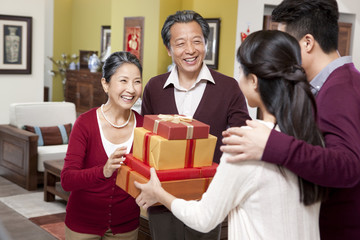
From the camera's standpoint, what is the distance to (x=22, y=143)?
5.25m

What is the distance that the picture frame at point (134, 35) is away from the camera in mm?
8203

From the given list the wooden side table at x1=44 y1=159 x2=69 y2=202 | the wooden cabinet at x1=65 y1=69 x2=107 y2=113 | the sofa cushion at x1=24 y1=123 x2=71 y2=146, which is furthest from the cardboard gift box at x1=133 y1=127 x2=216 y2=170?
the wooden cabinet at x1=65 y1=69 x2=107 y2=113

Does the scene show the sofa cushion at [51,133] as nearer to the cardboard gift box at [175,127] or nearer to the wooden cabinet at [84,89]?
the wooden cabinet at [84,89]

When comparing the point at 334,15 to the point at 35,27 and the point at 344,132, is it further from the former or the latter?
the point at 35,27

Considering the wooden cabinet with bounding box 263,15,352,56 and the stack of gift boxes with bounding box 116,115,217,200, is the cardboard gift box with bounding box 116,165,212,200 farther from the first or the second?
the wooden cabinet with bounding box 263,15,352,56

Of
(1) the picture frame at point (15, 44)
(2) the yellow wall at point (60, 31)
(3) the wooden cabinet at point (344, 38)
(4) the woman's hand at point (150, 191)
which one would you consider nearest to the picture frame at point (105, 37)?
(2) the yellow wall at point (60, 31)

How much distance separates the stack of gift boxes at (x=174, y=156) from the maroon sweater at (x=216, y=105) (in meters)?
0.44

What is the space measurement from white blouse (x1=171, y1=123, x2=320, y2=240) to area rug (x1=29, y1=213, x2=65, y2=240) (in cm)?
305

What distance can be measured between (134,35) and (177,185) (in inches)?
278

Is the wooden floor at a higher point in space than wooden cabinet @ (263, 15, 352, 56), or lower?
lower

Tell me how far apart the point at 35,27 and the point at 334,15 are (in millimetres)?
5464

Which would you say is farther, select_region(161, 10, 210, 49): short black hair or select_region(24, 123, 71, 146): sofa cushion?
select_region(24, 123, 71, 146): sofa cushion

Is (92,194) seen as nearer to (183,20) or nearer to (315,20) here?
(183,20)

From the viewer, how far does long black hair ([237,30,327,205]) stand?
1188 millimetres
